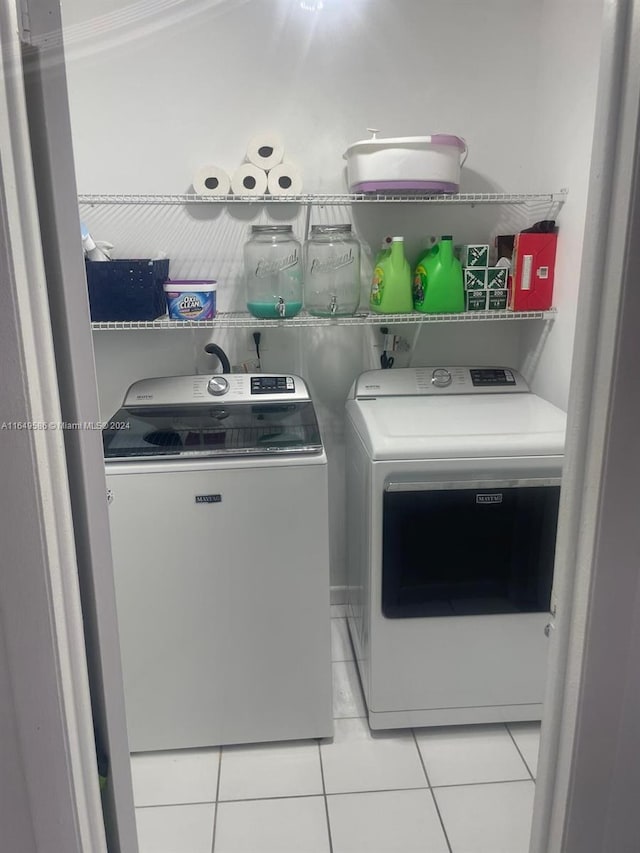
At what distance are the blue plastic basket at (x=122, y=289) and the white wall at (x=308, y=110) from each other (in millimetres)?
308

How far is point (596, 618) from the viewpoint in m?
0.89

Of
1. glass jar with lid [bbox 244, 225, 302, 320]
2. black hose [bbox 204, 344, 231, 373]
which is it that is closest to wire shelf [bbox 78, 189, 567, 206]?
glass jar with lid [bbox 244, 225, 302, 320]

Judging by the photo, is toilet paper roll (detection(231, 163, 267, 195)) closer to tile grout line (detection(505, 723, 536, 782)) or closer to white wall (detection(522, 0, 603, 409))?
white wall (detection(522, 0, 603, 409))

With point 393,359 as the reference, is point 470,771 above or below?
below

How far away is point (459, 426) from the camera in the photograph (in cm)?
199

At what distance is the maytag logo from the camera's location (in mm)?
1881

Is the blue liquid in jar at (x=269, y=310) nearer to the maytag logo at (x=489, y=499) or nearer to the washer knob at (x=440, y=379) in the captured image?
the washer knob at (x=440, y=379)

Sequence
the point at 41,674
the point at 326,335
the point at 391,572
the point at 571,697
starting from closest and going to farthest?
1. the point at 41,674
2. the point at 571,697
3. the point at 391,572
4. the point at 326,335

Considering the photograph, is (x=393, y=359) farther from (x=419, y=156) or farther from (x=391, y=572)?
(x=391, y=572)

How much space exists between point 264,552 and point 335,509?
0.86 m

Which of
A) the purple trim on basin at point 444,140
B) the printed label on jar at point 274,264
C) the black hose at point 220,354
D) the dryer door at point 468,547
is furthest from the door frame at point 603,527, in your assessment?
the black hose at point 220,354

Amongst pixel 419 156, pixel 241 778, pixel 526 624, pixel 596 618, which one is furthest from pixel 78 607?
pixel 419 156

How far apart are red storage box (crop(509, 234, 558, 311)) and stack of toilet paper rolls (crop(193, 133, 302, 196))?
0.78 meters

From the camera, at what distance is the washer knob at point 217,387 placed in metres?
2.26
